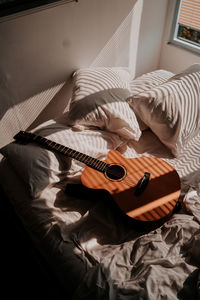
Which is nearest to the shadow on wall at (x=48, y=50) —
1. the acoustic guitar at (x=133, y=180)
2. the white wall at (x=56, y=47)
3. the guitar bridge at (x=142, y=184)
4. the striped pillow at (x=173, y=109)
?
the white wall at (x=56, y=47)

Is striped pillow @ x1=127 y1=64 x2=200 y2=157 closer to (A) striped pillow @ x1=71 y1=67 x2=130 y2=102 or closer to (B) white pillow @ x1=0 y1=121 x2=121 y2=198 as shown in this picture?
(A) striped pillow @ x1=71 y1=67 x2=130 y2=102

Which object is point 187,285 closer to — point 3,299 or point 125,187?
point 125,187

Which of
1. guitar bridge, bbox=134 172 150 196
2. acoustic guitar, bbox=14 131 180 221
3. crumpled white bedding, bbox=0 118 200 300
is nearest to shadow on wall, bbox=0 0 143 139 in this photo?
acoustic guitar, bbox=14 131 180 221

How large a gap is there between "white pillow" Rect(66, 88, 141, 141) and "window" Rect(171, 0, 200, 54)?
1.06 meters

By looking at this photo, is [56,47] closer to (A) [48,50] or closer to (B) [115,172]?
(A) [48,50]

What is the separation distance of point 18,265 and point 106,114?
3.80 ft

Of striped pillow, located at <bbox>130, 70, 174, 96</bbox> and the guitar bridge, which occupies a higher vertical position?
striped pillow, located at <bbox>130, 70, 174, 96</bbox>

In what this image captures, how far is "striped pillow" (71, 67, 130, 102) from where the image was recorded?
158 centimetres

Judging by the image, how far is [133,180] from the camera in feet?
4.51

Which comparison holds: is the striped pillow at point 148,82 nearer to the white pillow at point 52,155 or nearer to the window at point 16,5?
the white pillow at point 52,155

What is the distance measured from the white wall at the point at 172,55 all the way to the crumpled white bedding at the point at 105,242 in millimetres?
1172

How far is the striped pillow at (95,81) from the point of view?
1581mm

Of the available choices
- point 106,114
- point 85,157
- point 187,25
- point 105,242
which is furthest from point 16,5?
point 187,25

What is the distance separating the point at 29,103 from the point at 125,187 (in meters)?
0.85
